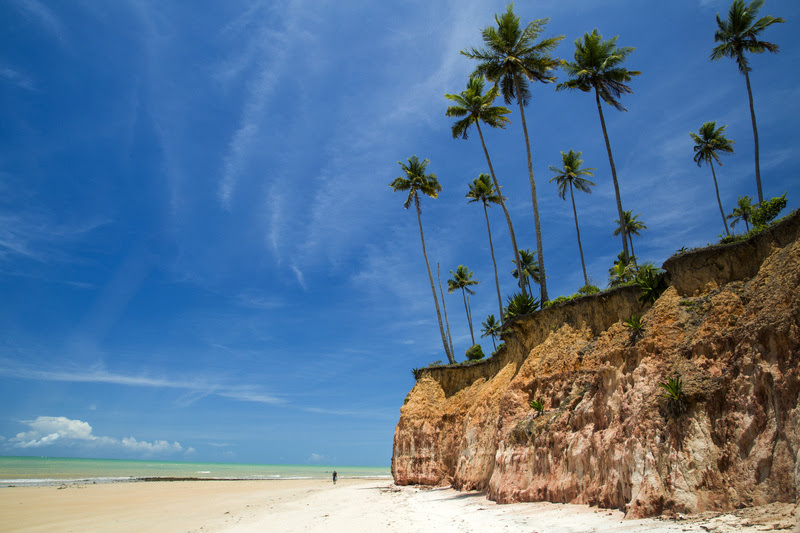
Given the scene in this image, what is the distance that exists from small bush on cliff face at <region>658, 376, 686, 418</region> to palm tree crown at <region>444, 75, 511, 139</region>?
76.5 ft

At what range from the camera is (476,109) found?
29.4 m

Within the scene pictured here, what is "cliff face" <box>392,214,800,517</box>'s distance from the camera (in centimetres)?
827

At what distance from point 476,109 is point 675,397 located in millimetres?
24181

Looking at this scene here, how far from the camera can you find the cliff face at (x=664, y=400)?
827cm

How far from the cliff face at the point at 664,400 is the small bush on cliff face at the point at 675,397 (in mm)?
106

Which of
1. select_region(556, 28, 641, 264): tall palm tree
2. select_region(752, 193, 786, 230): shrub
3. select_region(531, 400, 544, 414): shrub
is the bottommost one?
select_region(531, 400, 544, 414): shrub

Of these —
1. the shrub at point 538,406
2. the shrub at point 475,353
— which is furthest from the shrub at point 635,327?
the shrub at point 475,353

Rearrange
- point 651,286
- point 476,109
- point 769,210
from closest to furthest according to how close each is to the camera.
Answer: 1. point 651,286
2. point 769,210
3. point 476,109

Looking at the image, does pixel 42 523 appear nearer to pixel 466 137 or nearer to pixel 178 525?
pixel 178 525

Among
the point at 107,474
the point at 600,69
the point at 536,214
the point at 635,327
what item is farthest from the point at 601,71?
the point at 107,474

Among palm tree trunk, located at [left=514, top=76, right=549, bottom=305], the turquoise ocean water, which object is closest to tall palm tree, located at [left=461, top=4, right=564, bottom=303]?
palm tree trunk, located at [left=514, top=76, right=549, bottom=305]

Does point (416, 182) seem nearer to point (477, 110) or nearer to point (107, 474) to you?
point (477, 110)

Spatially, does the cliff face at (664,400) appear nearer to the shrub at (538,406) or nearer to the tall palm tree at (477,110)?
the shrub at (538,406)

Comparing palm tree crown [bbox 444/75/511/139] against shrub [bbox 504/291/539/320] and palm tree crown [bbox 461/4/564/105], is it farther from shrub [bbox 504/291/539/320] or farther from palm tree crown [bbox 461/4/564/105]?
shrub [bbox 504/291/539/320]
